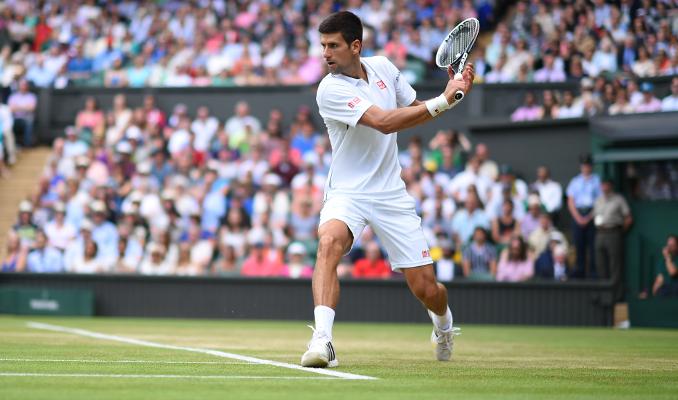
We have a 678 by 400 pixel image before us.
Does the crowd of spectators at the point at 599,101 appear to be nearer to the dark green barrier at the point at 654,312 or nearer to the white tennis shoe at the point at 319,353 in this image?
the dark green barrier at the point at 654,312

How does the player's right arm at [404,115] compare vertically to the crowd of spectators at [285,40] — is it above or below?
below

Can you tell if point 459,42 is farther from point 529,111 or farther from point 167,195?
point 167,195

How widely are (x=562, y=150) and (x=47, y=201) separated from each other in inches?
382

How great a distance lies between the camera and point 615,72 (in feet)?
66.4

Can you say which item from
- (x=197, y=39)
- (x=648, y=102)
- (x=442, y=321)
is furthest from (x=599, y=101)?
(x=442, y=321)

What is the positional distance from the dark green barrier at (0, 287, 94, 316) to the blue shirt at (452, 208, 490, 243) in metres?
6.34

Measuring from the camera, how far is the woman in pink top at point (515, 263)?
18.3 m

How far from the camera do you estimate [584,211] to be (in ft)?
61.2

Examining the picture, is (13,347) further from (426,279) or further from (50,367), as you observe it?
(426,279)

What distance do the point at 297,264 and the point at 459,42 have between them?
10964 mm

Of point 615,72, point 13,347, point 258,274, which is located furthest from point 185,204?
point 13,347

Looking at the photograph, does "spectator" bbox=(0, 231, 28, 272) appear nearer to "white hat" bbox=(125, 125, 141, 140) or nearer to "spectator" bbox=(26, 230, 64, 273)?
"spectator" bbox=(26, 230, 64, 273)

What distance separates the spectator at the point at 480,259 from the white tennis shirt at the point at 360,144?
986cm

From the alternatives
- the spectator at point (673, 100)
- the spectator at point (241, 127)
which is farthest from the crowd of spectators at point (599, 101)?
the spectator at point (241, 127)
